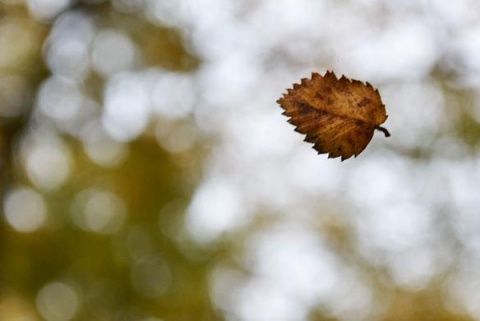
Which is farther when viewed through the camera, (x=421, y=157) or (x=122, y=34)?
(x=122, y=34)

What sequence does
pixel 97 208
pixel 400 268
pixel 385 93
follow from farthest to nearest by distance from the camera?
pixel 97 208, pixel 400 268, pixel 385 93

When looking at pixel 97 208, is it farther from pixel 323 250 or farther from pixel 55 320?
pixel 323 250

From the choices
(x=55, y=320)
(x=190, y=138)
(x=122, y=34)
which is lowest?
(x=55, y=320)

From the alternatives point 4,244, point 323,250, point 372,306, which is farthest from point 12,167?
point 372,306

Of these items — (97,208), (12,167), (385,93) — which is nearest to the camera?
(385,93)

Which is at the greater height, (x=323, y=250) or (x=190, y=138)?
(x=190, y=138)

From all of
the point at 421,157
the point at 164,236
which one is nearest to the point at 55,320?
the point at 164,236
